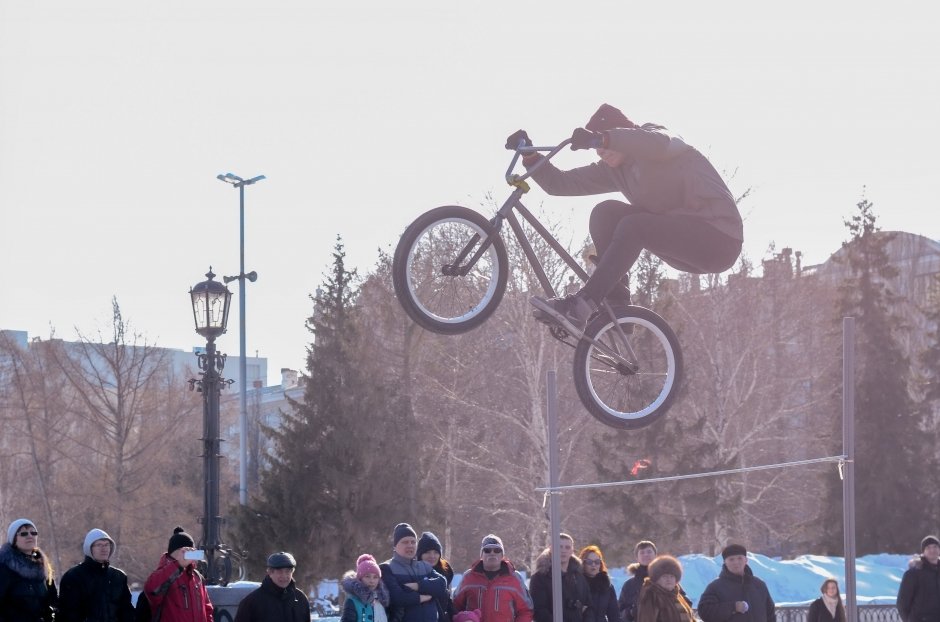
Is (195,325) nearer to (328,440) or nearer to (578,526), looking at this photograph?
(328,440)

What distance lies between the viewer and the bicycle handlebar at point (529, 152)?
8.51 meters

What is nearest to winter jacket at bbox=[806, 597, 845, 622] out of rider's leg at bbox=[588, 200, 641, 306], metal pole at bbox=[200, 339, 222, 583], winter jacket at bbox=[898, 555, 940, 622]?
winter jacket at bbox=[898, 555, 940, 622]

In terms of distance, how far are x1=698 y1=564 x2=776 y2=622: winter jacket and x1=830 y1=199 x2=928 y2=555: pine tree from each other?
29.9 meters

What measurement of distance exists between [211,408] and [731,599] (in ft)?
22.2

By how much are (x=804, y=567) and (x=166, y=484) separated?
21.4 metres

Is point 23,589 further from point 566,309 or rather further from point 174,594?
point 566,309

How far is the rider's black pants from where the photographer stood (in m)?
8.29

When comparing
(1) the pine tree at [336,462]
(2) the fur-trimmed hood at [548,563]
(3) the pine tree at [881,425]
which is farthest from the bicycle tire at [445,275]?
(3) the pine tree at [881,425]

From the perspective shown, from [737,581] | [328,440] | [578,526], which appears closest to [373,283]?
[328,440]

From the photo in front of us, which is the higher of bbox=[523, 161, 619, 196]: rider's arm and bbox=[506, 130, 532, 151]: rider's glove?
bbox=[506, 130, 532, 151]: rider's glove

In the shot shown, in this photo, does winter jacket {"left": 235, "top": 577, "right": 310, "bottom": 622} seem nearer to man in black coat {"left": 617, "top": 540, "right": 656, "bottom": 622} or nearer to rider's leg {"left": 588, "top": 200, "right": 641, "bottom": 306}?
man in black coat {"left": 617, "top": 540, "right": 656, "bottom": 622}

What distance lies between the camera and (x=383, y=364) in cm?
3603

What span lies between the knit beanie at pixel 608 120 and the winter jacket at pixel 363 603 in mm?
3565

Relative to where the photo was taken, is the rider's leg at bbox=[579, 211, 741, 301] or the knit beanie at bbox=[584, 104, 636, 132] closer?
the rider's leg at bbox=[579, 211, 741, 301]
